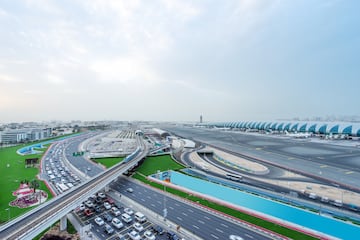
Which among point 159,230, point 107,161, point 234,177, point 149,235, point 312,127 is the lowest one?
point 149,235

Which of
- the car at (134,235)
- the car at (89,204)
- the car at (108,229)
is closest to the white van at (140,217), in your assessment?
the car at (134,235)

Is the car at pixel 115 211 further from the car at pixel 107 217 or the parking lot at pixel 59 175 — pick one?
the parking lot at pixel 59 175

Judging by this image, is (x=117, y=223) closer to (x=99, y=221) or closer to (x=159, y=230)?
(x=99, y=221)

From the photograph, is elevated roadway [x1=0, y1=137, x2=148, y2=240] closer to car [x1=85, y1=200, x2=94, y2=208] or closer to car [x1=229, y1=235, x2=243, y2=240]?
car [x1=85, y1=200, x2=94, y2=208]

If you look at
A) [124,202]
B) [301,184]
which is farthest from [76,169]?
[301,184]

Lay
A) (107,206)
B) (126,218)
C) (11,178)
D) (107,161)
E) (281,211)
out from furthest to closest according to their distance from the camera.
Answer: (107,161), (11,178), (107,206), (281,211), (126,218)

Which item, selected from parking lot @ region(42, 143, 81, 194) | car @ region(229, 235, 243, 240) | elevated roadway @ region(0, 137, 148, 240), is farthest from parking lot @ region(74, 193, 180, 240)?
parking lot @ region(42, 143, 81, 194)

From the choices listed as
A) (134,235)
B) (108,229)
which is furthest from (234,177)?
(108,229)
